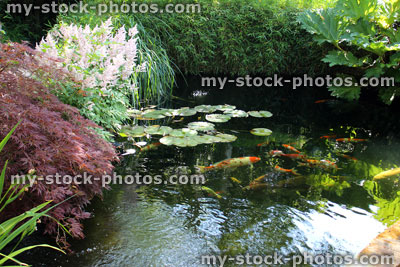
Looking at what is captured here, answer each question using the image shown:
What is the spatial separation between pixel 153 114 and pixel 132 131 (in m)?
0.67

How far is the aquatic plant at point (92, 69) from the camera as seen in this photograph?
321 cm

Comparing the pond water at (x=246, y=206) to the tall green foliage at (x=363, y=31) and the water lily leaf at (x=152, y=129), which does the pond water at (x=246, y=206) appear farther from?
the tall green foliage at (x=363, y=31)

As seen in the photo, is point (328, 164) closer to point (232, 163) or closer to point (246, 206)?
point (232, 163)

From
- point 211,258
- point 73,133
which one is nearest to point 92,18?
point 73,133

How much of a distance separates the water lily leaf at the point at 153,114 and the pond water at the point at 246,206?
1.08 feet

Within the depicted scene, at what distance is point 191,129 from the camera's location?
4.48 metres

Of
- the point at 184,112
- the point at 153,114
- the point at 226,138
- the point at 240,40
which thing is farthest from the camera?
the point at 240,40

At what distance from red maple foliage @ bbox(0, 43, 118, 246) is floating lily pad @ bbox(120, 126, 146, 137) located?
61.0 inches

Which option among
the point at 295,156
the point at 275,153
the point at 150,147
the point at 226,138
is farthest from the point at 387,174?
the point at 150,147

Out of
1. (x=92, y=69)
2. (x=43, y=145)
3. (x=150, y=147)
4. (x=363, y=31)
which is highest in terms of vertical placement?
(x=363, y=31)

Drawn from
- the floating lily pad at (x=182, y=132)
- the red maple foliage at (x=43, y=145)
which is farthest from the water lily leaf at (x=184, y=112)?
the red maple foliage at (x=43, y=145)

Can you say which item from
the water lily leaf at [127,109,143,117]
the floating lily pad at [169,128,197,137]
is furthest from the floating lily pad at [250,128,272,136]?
the water lily leaf at [127,109,143,117]

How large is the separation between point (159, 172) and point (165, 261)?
1316mm

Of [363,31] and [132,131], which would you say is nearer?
[132,131]
